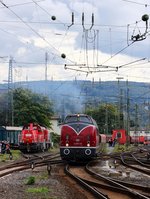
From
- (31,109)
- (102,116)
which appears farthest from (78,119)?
(102,116)

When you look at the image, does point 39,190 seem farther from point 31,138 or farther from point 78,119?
point 31,138

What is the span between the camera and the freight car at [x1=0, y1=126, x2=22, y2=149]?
196 feet

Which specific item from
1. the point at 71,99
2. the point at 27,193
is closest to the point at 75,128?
the point at 27,193

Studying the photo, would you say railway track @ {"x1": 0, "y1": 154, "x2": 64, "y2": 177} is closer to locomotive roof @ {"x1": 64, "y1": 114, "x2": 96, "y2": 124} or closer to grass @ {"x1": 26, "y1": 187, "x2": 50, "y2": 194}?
locomotive roof @ {"x1": 64, "y1": 114, "x2": 96, "y2": 124}

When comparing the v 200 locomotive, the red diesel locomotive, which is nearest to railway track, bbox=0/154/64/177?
the v 200 locomotive

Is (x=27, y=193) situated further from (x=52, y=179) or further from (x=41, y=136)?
(x=41, y=136)

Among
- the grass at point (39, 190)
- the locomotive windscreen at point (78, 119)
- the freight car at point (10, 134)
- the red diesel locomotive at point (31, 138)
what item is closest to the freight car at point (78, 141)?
the locomotive windscreen at point (78, 119)

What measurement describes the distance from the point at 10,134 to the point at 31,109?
43.7ft

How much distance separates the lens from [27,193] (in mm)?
15500

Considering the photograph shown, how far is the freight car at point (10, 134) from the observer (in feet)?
196

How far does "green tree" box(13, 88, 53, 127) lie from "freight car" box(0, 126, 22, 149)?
10488 mm

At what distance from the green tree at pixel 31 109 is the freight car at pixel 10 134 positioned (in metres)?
10.5

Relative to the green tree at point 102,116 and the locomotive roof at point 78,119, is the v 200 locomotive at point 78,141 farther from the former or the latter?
the green tree at point 102,116

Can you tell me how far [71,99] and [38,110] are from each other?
5047 cm
